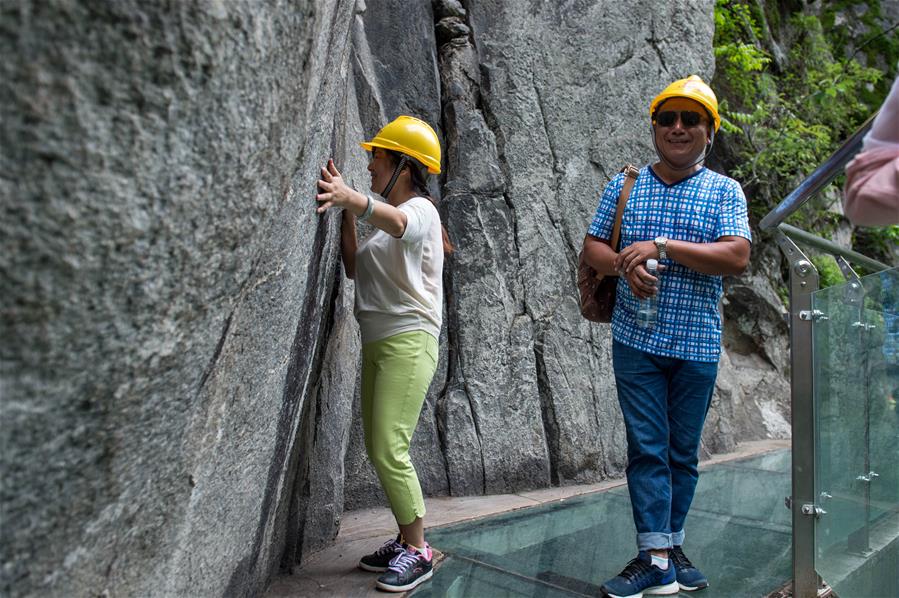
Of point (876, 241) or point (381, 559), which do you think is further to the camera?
point (876, 241)

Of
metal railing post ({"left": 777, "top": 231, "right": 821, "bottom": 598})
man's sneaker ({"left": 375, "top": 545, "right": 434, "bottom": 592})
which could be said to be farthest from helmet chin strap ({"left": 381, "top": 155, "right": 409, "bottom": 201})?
metal railing post ({"left": 777, "top": 231, "right": 821, "bottom": 598})

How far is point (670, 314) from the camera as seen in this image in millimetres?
3393

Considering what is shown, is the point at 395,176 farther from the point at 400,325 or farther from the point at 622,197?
the point at 622,197

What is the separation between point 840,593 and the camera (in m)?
3.14

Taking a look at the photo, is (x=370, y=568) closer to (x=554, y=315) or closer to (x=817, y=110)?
(x=554, y=315)

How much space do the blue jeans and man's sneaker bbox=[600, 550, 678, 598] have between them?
0.08 metres

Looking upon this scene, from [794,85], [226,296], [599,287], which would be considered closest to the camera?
[226,296]

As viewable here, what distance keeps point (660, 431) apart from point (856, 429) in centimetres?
76

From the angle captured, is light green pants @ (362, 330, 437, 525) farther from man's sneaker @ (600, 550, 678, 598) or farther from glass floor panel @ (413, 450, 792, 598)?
man's sneaker @ (600, 550, 678, 598)

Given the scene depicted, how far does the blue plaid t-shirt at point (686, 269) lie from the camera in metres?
3.38

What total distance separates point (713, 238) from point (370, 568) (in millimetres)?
2080

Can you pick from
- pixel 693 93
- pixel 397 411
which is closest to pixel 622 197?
pixel 693 93

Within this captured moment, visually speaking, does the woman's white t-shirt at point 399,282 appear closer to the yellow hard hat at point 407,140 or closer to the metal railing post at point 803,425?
the yellow hard hat at point 407,140

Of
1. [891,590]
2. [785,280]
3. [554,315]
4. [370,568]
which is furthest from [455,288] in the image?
[785,280]
